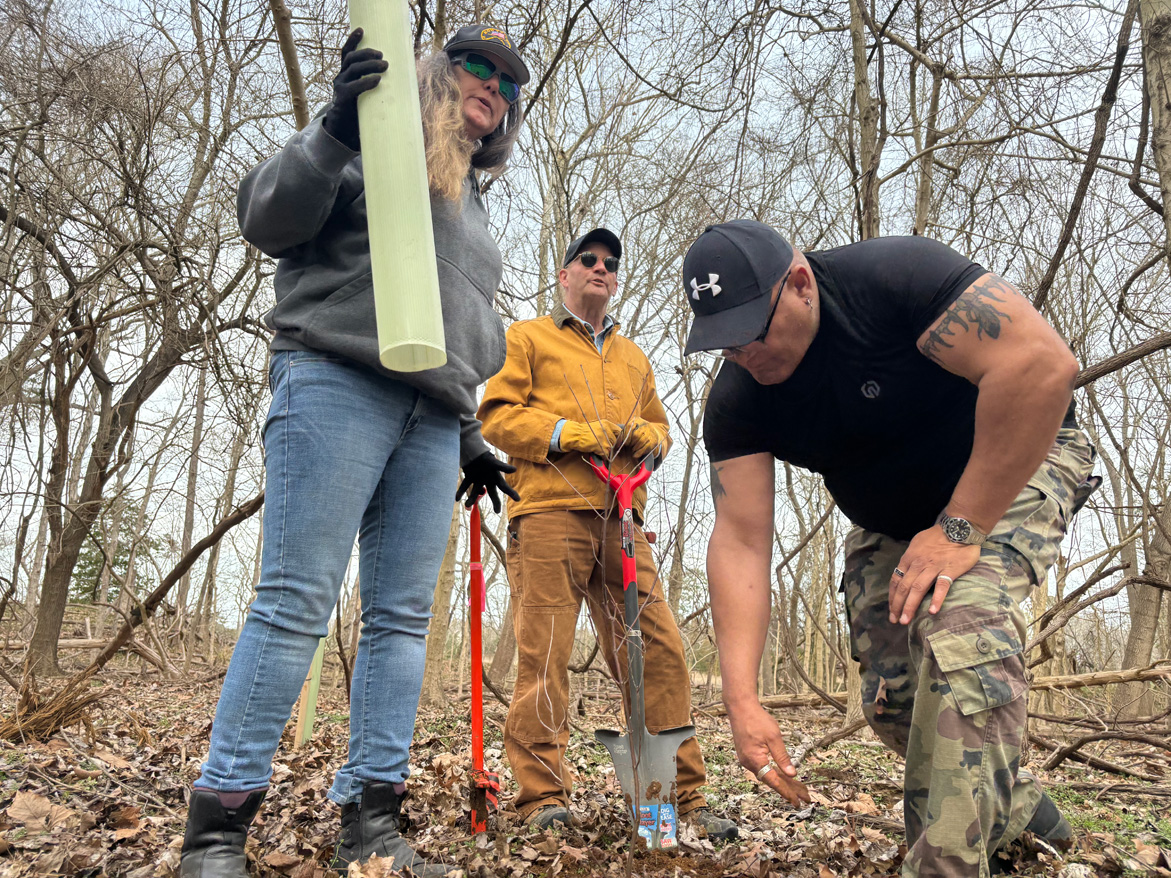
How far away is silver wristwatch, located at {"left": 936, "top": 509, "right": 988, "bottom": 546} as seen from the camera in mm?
1998

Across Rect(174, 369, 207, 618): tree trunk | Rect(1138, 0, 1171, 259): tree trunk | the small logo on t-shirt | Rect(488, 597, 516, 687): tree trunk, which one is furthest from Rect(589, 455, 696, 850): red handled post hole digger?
Rect(488, 597, 516, 687): tree trunk

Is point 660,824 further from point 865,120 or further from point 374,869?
point 865,120

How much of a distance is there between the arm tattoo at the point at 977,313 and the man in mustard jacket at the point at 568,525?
45.3 inches

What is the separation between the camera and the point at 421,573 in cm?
227

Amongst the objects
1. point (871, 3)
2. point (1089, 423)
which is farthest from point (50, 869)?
point (1089, 423)

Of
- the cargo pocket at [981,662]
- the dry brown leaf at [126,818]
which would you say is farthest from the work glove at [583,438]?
the dry brown leaf at [126,818]

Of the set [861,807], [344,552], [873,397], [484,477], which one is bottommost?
[861,807]

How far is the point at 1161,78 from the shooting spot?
2334mm

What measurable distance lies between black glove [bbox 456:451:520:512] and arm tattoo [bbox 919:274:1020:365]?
1473 mm

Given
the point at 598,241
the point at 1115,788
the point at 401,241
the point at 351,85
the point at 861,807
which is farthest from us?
the point at 598,241

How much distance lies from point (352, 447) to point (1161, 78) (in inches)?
100

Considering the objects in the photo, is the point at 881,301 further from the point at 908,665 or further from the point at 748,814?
the point at 748,814

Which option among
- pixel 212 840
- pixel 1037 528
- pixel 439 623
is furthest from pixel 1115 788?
pixel 439 623

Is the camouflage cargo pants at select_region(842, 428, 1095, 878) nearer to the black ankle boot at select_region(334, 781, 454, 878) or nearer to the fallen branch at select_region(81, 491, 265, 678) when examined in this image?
the black ankle boot at select_region(334, 781, 454, 878)
